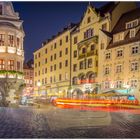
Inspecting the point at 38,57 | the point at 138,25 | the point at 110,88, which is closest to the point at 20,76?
the point at 110,88

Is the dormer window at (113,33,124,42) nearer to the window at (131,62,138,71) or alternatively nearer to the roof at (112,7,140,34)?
the roof at (112,7,140,34)

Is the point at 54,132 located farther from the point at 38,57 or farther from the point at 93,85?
the point at 38,57

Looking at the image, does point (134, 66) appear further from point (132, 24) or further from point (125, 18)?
point (125, 18)

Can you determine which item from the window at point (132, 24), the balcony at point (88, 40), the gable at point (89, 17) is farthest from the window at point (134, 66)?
the gable at point (89, 17)

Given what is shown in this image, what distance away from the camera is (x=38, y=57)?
144 ft

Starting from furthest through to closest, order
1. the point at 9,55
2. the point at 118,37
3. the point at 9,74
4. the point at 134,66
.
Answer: the point at 118,37, the point at 134,66, the point at 9,55, the point at 9,74

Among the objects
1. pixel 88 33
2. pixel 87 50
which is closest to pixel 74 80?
pixel 87 50

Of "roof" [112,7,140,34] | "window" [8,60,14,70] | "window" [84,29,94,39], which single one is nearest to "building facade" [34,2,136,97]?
"window" [84,29,94,39]

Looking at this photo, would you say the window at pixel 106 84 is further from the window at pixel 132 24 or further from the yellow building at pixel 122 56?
the window at pixel 132 24

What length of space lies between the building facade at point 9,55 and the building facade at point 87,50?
10654mm

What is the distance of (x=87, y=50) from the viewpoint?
103 ft

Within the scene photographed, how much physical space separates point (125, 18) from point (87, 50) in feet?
18.1

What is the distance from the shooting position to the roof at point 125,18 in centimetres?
2758

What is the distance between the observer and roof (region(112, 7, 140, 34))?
27575 millimetres
